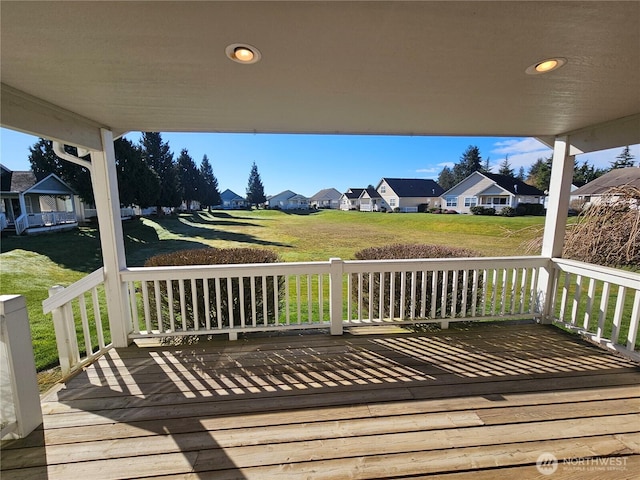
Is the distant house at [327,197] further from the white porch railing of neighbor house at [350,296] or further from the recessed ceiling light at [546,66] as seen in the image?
the recessed ceiling light at [546,66]

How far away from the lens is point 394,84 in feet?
5.62

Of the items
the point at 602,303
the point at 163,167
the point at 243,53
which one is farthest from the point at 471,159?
the point at 243,53

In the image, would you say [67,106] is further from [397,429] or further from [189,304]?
[397,429]

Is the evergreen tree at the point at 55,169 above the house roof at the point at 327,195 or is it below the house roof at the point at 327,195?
above

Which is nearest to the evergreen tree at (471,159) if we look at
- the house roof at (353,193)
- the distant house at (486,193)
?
the house roof at (353,193)

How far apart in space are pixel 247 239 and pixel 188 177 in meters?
11.5

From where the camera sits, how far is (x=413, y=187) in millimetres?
13320

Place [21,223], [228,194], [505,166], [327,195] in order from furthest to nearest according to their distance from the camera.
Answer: [505,166]
[228,194]
[327,195]
[21,223]

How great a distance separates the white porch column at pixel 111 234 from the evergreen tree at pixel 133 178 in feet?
30.1

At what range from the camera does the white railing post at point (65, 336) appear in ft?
7.01

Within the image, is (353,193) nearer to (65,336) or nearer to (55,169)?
(55,169)

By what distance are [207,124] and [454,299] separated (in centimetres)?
321

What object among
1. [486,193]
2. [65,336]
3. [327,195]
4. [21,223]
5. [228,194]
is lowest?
[65,336]

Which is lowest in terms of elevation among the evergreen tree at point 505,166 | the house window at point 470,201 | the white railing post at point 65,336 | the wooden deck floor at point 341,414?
the wooden deck floor at point 341,414
